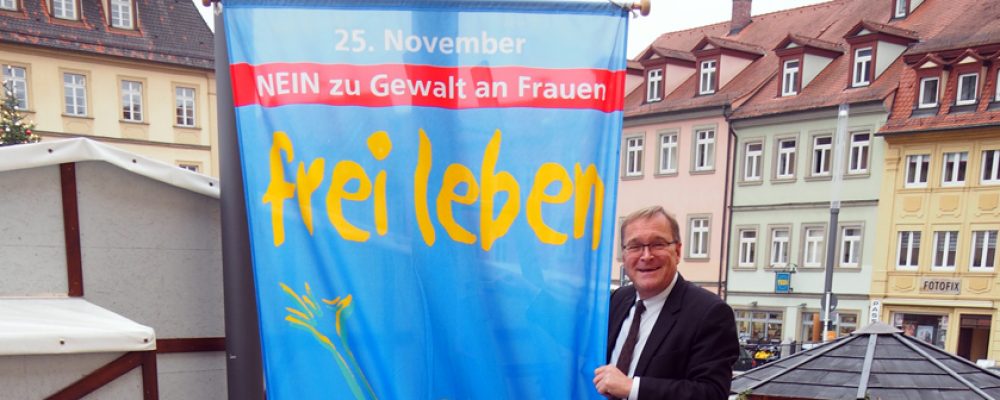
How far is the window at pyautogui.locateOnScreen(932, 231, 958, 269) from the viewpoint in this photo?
19.8 metres

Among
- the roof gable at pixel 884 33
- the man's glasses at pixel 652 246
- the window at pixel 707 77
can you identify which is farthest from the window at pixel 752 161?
the man's glasses at pixel 652 246

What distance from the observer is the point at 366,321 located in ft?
6.14

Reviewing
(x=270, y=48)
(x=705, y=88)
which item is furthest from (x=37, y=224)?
(x=705, y=88)

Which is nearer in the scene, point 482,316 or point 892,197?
point 482,316

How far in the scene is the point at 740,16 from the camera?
27391 millimetres

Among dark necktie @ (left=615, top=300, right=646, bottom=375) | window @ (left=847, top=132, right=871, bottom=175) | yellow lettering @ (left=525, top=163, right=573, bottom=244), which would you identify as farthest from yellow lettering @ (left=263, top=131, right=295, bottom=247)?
window @ (left=847, top=132, right=871, bottom=175)

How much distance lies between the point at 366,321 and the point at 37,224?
92 cm

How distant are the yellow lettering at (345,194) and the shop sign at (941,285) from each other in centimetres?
2148

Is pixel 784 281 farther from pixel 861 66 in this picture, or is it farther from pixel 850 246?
pixel 861 66

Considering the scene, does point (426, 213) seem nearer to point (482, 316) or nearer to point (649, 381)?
point (482, 316)

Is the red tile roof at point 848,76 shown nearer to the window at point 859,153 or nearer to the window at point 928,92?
the window at point 928,92

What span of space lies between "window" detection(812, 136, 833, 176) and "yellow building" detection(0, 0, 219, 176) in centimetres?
1712

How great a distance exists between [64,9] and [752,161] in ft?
67.9

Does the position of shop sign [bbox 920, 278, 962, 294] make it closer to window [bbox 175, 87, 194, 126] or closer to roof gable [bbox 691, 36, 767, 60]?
roof gable [bbox 691, 36, 767, 60]
